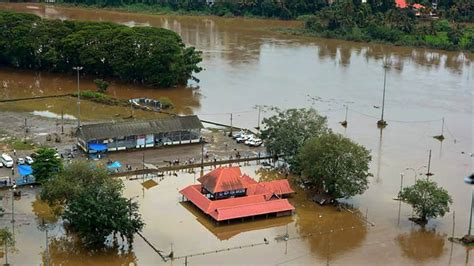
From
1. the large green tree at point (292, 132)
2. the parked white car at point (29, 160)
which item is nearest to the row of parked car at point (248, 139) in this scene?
the large green tree at point (292, 132)

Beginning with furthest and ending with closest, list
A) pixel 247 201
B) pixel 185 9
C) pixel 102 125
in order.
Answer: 1. pixel 185 9
2. pixel 102 125
3. pixel 247 201

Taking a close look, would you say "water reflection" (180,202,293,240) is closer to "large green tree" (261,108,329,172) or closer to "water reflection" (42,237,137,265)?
"water reflection" (42,237,137,265)

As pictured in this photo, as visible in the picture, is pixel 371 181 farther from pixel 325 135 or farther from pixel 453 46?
pixel 453 46

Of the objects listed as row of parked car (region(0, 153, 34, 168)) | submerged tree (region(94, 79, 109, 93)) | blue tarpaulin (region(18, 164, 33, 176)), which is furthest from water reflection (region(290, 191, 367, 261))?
submerged tree (region(94, 79, 109, 93))

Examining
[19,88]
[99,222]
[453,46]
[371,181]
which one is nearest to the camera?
[99,222]

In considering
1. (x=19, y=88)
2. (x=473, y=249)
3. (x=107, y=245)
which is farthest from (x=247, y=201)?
(x=19, y=88)

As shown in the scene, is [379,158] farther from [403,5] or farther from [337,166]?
[403,5]

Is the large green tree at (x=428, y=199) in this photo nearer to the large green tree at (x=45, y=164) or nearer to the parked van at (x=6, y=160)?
the large green tree at (x=45, y=164)
